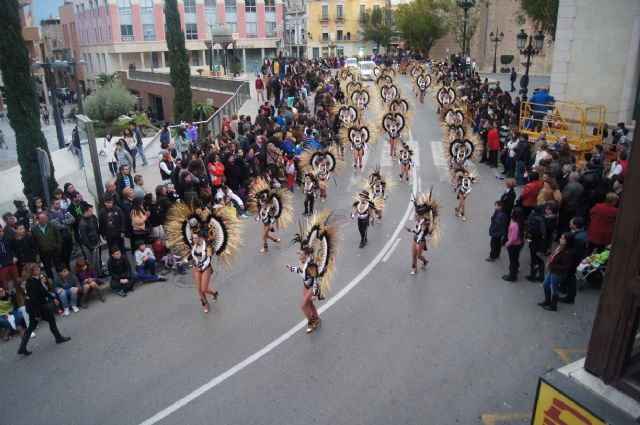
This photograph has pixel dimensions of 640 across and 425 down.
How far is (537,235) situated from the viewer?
10.3 m

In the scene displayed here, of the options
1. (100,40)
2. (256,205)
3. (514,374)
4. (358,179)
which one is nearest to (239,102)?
(358,179)

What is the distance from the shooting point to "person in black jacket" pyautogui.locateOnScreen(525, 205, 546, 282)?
10.3 meters

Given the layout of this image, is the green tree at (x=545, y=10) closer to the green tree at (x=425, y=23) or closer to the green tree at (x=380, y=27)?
the green tree at (x=425, y=23)

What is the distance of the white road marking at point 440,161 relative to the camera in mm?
18281

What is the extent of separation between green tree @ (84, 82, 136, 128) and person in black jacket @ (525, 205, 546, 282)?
116 ft

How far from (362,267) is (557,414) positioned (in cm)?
670

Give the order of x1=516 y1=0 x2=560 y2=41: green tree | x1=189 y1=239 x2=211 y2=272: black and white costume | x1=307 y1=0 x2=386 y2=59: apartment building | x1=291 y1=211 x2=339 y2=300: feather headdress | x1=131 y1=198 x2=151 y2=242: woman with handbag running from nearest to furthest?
x1=291 y1=211 x2=339 y2=300: feather headdress < x1=189 y1=239 x2=211 y2=272: black and white costume < x1=131 y1=198 x2=151 y2=242: woman with handbag < x1=516 y1=0 x2=560 y2=41: green tree < x1=307 y1=0 x2=386 y2=59: apartment building

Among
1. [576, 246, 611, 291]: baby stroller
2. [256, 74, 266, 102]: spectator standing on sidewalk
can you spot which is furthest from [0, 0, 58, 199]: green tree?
[256, 74, 266, 102]: spectator standing on sidewalk

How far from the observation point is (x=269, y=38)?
74.5 metres

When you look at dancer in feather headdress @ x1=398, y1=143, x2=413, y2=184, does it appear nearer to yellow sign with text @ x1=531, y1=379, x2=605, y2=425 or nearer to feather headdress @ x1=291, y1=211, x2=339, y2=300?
feather headdress @ x1=291, y1=211, x2=339, y2=300

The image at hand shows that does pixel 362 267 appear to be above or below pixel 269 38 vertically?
below

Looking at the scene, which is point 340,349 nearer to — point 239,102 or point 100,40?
point 239,102

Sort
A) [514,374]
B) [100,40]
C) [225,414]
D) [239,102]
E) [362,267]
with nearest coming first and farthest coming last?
[225,414] < [514,374] < [362,267] < [239,102] < [100,40]

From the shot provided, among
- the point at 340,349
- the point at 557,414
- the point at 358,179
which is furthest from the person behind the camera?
the point at 358,179
